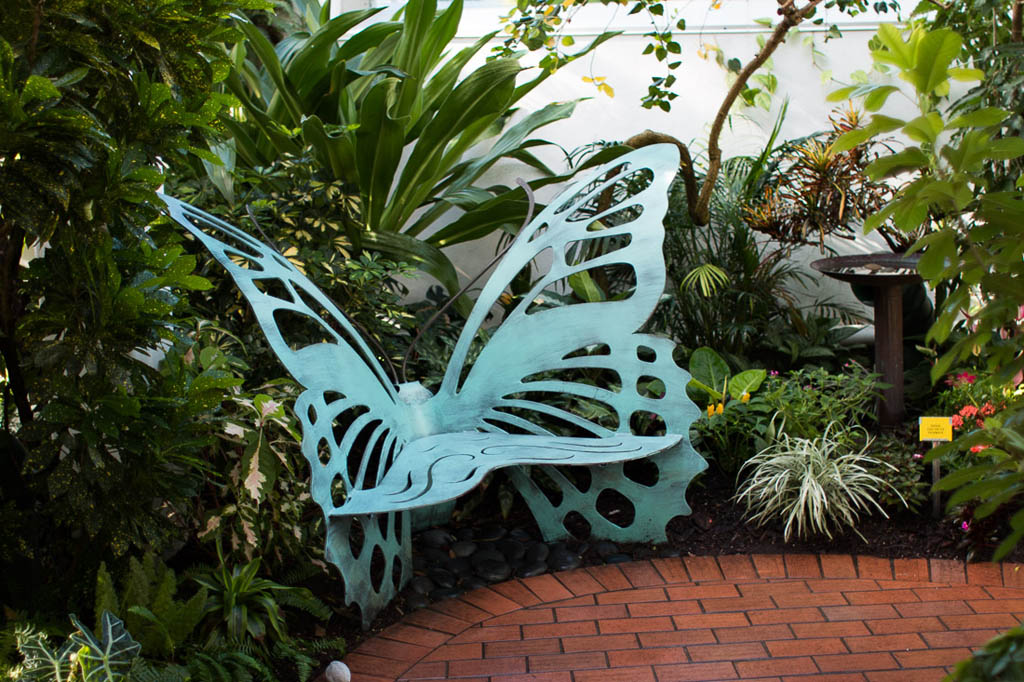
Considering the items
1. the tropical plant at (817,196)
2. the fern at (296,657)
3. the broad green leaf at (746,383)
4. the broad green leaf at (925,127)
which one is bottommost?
the fern at (296,657)

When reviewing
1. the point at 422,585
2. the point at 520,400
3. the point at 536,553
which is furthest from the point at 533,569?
the point at 520,400

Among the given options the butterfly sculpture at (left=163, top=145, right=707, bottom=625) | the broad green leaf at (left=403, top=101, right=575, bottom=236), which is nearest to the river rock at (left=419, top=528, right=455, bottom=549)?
the butterfly sculpture at (left=163, top=145, right=707, bottom=625)

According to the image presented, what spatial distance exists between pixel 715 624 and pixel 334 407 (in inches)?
56.0

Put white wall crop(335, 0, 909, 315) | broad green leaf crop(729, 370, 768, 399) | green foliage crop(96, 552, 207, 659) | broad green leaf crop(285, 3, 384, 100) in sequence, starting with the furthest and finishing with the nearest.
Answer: white wall crop(335, 0, 909, 315), broad green leaf crop(285, 3, 384, 100), broad green leaf crop(729, 370, 768, 399), green foliage crop(96, 552, 207, 659)

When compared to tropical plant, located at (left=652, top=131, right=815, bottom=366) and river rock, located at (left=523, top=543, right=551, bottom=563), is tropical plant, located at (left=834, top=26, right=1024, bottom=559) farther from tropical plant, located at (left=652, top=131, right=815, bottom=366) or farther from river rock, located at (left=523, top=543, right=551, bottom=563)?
tropical plant, located at (left=652, top=131, right=815, bottom=366)

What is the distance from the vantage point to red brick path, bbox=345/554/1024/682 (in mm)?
2525

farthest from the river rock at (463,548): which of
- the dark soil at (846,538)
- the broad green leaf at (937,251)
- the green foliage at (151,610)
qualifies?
the broad green leaf at (937,251)

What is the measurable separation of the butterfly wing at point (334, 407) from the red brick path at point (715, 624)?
23 centimetres

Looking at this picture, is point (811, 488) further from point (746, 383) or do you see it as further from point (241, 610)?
point (241, 610)

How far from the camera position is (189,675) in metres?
2.11

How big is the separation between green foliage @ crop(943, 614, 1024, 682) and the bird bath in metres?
3.46

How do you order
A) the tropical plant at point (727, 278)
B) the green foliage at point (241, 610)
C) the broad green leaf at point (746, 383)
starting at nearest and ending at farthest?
1. the green foliage at point (241, 610)
2. the broad green leaf at point (746, 383)
3. the tropical plant at point (727, 278)

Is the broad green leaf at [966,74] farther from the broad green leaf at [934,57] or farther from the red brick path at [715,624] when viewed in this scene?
the red brick path at [715,624]

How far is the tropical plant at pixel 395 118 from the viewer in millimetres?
4270
